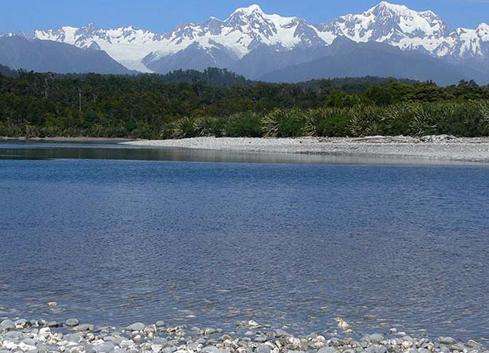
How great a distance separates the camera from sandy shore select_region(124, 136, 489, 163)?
6581cm

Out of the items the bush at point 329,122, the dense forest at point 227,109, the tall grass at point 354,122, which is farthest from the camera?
the bush at point 329,122

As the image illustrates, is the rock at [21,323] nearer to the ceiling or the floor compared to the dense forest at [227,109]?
nearer to the floor

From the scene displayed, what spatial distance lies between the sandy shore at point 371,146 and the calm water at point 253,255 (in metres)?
28.9

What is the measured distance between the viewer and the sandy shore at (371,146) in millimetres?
65812

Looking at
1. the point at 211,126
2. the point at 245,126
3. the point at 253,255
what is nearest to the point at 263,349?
the point at 253,255

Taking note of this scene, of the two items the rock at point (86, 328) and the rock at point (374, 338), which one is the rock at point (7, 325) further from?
the rock at point (374, 338)

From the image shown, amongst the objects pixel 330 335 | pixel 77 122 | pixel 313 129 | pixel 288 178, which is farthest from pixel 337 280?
pixel 77 122

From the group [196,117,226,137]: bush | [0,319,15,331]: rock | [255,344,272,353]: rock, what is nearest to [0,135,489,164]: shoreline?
[196,117,226,137]: bush

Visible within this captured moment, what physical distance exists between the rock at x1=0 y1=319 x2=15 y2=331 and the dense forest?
6773 cm

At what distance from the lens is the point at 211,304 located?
14102 millimetres

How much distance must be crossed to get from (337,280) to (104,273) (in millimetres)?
4845

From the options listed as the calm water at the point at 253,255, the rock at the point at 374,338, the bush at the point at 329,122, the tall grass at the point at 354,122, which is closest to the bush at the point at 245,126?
the tall grass at the point at 354,122

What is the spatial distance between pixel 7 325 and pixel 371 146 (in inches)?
2611

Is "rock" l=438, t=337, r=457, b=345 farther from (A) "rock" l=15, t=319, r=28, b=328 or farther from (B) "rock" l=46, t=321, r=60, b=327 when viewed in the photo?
(A) "rock" l=15, t=319, r=28, b=328
